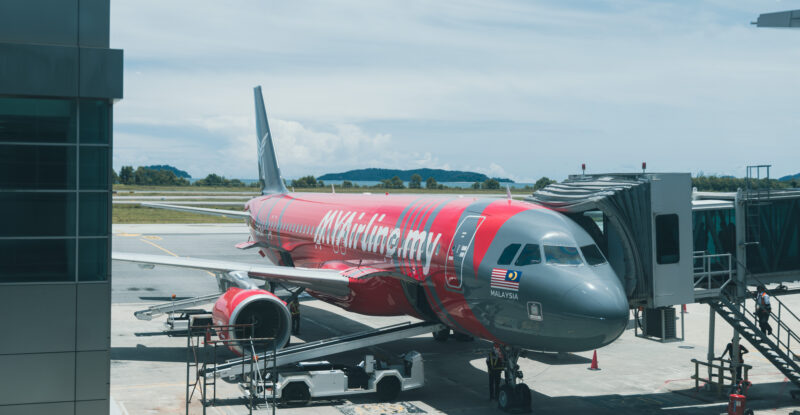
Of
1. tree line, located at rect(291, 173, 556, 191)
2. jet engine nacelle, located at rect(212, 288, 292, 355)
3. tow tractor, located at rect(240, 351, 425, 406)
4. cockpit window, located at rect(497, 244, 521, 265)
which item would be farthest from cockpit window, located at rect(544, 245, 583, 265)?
tree line, located at rect(291, 173, 556, 191)

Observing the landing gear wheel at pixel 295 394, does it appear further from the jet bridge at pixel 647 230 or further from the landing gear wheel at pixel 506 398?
the jet bridge at pixel 647 230

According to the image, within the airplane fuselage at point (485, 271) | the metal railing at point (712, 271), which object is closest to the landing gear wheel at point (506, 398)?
the airplane fuselage at point (485, 271)

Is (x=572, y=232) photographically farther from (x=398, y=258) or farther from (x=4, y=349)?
(x=4, y=349)

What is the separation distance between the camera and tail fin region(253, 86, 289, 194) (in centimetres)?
3969

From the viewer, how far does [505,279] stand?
18.0 meters

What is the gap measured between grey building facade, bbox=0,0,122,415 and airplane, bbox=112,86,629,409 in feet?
23.8

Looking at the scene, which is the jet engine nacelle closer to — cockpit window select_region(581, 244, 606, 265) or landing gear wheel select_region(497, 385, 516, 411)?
landing gear wheel select_region(497, 385, 516, 411)

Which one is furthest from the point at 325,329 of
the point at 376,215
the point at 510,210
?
the point at 510,210

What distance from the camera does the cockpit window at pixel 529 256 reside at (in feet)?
58.1

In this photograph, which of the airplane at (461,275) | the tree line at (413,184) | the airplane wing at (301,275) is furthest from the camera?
the tree line at (413,184)

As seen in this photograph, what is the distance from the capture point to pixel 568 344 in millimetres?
17109

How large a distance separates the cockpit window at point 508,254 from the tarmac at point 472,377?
382 cm

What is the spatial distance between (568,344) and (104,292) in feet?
31.6

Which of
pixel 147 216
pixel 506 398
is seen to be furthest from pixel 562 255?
pixel 147 216
